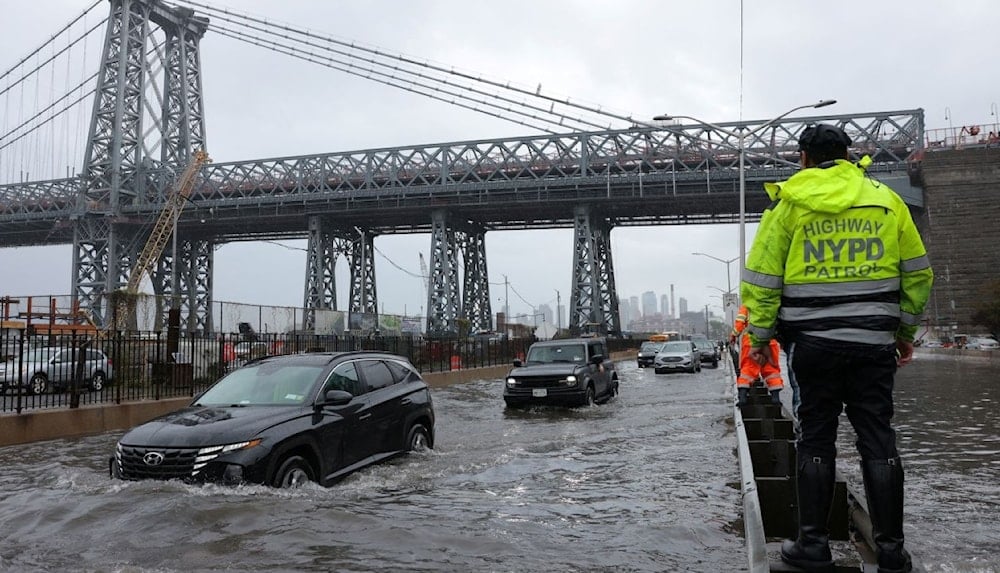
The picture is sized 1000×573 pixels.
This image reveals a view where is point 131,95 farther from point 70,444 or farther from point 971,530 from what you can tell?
point 971,530

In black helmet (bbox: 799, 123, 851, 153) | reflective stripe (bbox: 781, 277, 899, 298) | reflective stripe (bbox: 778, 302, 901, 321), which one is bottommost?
reflective stripe (bbox: 778, 302, 901, 321)

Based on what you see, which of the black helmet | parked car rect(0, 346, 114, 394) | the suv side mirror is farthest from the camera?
parked car rect(0, 346, 114, 394)

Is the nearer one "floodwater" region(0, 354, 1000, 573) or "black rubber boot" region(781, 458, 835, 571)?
"black rubber boot" region(781, 458, 835, 571)

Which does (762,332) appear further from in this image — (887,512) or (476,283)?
(476,283)

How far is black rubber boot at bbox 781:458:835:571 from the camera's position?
3.51 meters

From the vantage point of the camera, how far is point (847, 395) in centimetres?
358

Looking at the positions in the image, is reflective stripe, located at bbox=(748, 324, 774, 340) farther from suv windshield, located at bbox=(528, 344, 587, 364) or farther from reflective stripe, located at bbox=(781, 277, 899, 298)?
suv windshield, located at bbox=(528, 344, 587, 364)

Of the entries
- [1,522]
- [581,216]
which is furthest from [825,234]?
[581,216]

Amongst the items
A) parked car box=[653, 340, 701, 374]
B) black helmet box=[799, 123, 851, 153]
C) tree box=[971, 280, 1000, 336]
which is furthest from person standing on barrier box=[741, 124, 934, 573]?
tree box=[971, 280, 1000, 336]

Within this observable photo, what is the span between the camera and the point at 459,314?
7131 cm

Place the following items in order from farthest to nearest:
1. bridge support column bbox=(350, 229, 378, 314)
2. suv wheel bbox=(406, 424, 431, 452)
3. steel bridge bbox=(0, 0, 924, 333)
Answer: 1. bridge support column bbox=(350, 229, 378, 314)
2. steel bridge bbox=(0, 0, 924, 333)
3. suv wheel bbox=(406, 424, 431, 452)

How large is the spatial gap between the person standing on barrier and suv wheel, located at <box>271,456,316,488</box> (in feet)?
14.7

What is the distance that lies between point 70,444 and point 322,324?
19.3 meters

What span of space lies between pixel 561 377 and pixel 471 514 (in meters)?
10.1
